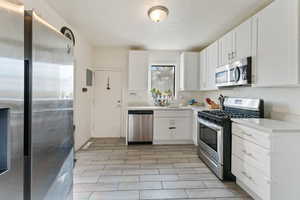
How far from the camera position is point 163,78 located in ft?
17.1

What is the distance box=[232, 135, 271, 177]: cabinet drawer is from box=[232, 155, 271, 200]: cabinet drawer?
65 millimetres

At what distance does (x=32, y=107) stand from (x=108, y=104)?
14.3ft

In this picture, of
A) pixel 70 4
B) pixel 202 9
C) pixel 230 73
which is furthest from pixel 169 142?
pixel 70 4

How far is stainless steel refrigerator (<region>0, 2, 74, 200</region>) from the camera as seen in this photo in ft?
2.10

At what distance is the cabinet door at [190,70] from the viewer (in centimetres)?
470

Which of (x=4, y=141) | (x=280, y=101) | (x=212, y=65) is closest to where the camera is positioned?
(x=4, y=141)

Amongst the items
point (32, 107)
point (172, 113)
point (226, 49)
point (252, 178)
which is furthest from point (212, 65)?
point (32, 107)

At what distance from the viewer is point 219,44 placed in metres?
3.52

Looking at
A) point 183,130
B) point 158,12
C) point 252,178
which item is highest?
point 158,12

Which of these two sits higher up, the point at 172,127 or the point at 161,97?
the point at 161,97

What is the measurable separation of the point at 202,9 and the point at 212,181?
256 cm

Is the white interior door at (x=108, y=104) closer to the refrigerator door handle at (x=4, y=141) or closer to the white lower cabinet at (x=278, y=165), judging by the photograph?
the white lower cabinet at (x=278, y=165)

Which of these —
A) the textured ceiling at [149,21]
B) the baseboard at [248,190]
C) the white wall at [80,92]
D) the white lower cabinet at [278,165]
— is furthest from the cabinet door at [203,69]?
the white wall at [80,92]

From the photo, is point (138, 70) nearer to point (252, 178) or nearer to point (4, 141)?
point (252, 178)
